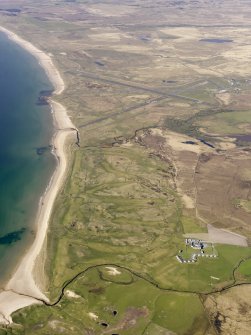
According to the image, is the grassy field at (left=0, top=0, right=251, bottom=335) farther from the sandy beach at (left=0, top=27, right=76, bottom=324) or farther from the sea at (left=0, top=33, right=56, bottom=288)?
the sea at (left=0, top=33, right=56, bottom=288)

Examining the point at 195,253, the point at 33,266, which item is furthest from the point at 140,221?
the point at 33,266

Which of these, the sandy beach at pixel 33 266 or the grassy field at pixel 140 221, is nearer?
the grassy field at pixel 140 221

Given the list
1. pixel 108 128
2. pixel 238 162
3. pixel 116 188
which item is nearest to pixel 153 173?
pixel 116 188

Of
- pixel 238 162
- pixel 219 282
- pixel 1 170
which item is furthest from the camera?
pixel 238 162

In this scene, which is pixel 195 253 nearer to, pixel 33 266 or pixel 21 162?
pixel 33 266

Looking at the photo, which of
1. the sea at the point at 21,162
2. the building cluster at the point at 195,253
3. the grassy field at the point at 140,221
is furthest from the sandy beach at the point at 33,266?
the building cluster at the point at 195,253

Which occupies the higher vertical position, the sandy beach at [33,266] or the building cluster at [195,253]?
the building cluster at [195,253]

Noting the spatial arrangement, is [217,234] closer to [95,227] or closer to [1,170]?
[95,227]

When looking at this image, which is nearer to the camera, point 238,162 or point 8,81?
point 238,162

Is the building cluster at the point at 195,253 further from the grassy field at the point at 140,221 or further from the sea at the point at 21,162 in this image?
the sea at the point at 21,162
